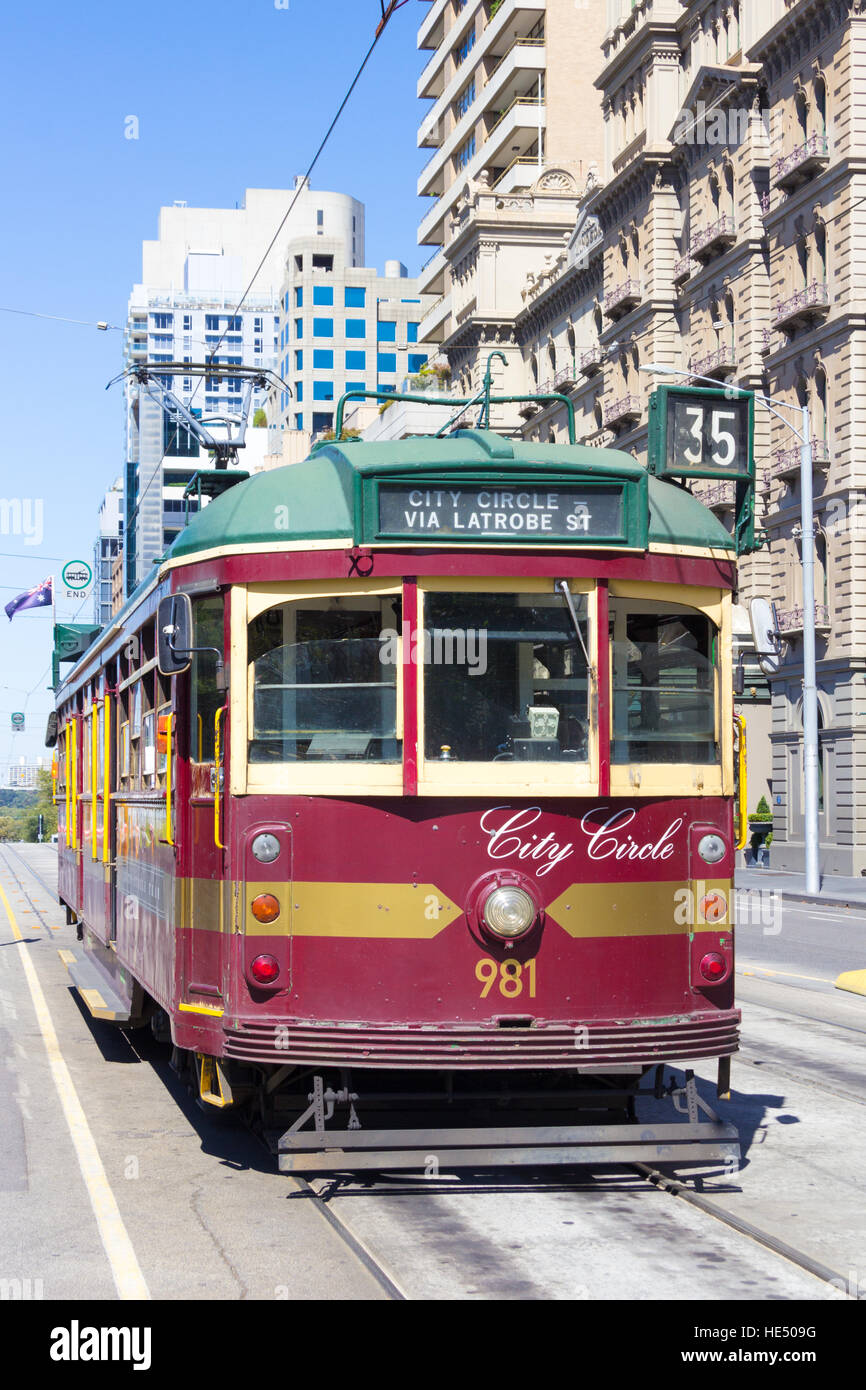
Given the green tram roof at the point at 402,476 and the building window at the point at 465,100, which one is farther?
the building window at the point at 465,100

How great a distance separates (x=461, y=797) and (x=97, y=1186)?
9.05 feet

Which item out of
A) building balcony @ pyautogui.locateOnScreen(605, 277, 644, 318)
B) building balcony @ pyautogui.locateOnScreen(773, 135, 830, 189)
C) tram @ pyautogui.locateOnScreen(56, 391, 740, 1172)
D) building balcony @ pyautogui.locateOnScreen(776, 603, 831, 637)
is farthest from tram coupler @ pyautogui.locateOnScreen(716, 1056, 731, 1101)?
building balcony @ pyautogui.locateOnScreen(605, 277, 644, 318)

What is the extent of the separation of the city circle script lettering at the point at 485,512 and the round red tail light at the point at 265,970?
2.00 meters

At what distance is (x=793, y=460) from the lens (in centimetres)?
4162

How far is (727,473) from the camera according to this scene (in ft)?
26.9

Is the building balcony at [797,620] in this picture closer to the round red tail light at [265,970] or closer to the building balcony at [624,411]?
the building balcony at [624,411]

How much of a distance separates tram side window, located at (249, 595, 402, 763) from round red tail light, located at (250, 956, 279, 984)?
2.98ft

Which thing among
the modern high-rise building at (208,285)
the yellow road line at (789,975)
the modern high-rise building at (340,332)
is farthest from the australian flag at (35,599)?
the modern high-rise building at (208,285)

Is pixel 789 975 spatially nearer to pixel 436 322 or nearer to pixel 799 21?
pixel 799 21

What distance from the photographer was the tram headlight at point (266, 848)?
24.7 feet

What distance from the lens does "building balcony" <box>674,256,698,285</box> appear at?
49094 mm
